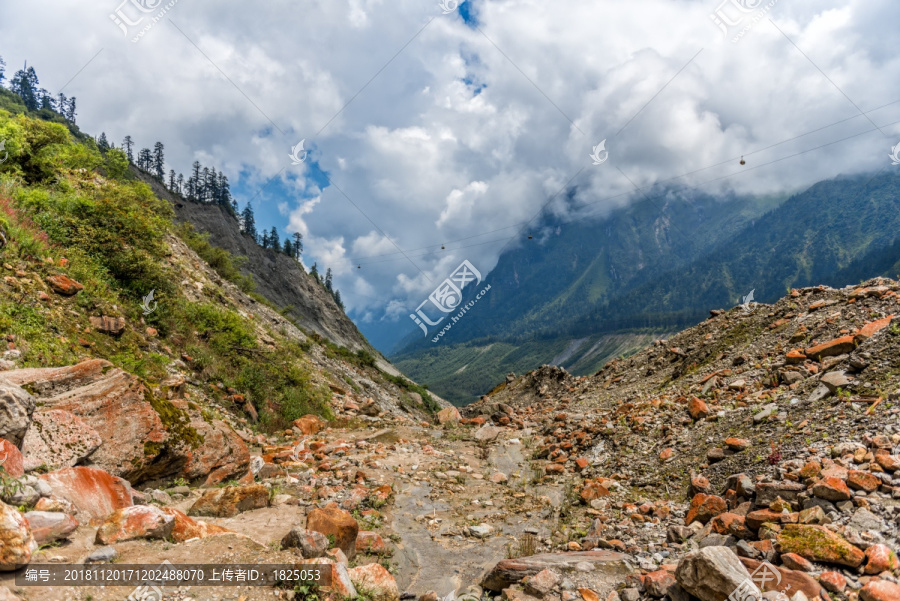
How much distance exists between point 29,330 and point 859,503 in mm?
16146

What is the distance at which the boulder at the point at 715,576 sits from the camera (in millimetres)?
5098

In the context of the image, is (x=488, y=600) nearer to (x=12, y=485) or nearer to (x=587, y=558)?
(x=587, y=558)

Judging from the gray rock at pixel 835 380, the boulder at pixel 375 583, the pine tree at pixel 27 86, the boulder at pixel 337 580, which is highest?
the pine tree at pixel 27 86

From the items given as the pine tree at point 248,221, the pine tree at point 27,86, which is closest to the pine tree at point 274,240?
the pine tree at point 248,221

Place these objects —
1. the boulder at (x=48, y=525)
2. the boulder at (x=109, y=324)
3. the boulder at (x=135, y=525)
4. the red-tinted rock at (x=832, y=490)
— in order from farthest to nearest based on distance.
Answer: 1. the boulder at (x=109, y=324)
2. the red-tinted rock at (x=832, y=490)
3. the boulder at (x=135, y=525)
4. the boulder at (x=48, y=525)

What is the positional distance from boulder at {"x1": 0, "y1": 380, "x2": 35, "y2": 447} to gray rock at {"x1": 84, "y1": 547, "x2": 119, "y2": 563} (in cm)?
223

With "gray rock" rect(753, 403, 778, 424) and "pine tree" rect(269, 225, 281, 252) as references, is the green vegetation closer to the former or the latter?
"gray rock" rect(753, 403, 778, 424)

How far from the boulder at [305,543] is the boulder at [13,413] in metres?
3.75

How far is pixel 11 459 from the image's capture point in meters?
5.30

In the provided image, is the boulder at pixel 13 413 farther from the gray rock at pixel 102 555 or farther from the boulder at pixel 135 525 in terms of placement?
the gray rock at pixel 102 555

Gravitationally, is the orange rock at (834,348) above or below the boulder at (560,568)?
above

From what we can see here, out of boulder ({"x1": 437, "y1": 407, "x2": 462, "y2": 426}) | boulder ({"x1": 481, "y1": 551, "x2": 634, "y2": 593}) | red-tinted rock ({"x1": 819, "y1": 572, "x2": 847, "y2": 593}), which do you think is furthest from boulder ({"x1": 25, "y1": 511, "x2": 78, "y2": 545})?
boulder ({"x1": 437, "y1": 407, "x2": 462, "y2": 426})

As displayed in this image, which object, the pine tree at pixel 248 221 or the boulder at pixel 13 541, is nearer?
the boulder at pixel 13 541

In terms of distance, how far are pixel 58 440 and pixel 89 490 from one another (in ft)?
4.53
